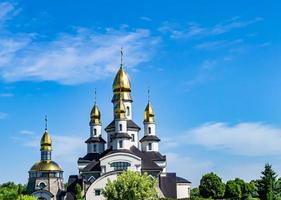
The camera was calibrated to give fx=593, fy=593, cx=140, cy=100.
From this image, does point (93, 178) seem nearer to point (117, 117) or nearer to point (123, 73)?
point (117, 117)

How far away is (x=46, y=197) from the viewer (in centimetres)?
5628

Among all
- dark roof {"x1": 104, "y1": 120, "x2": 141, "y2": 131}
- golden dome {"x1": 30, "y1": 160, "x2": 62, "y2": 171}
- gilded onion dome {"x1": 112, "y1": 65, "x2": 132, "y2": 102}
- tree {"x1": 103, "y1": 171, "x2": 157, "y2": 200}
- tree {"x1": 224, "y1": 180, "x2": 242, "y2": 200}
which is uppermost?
gilded onion dome {"x1": 112, "y1": 65, "x2": 132, "y2": 102}

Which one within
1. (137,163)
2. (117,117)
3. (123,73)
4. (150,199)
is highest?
(123,73)

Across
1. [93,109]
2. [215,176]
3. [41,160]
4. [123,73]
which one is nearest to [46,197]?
[41,160]

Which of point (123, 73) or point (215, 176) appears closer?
point (123, 73)

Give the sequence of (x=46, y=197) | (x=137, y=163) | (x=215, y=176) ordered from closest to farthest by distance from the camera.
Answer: (x=137, y=163), (x=46, y=197), (x=215, y=176)

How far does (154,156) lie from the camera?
183 feet

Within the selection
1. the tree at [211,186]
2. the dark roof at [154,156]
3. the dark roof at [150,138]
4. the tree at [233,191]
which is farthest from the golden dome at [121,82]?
the tree at [233,191]

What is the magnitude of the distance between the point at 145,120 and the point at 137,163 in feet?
27.2

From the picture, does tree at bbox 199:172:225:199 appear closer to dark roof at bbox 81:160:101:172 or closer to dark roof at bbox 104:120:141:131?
dark roof at bbox 104:120:141:131

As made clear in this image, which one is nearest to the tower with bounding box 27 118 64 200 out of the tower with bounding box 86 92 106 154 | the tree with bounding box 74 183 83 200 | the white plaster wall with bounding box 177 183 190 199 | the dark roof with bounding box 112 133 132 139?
the tower with bounding box 86 92 106 154

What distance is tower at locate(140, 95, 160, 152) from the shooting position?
57.0 metres

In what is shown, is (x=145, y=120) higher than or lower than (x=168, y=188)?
higher

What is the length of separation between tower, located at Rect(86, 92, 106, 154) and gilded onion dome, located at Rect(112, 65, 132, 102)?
2654 mm
